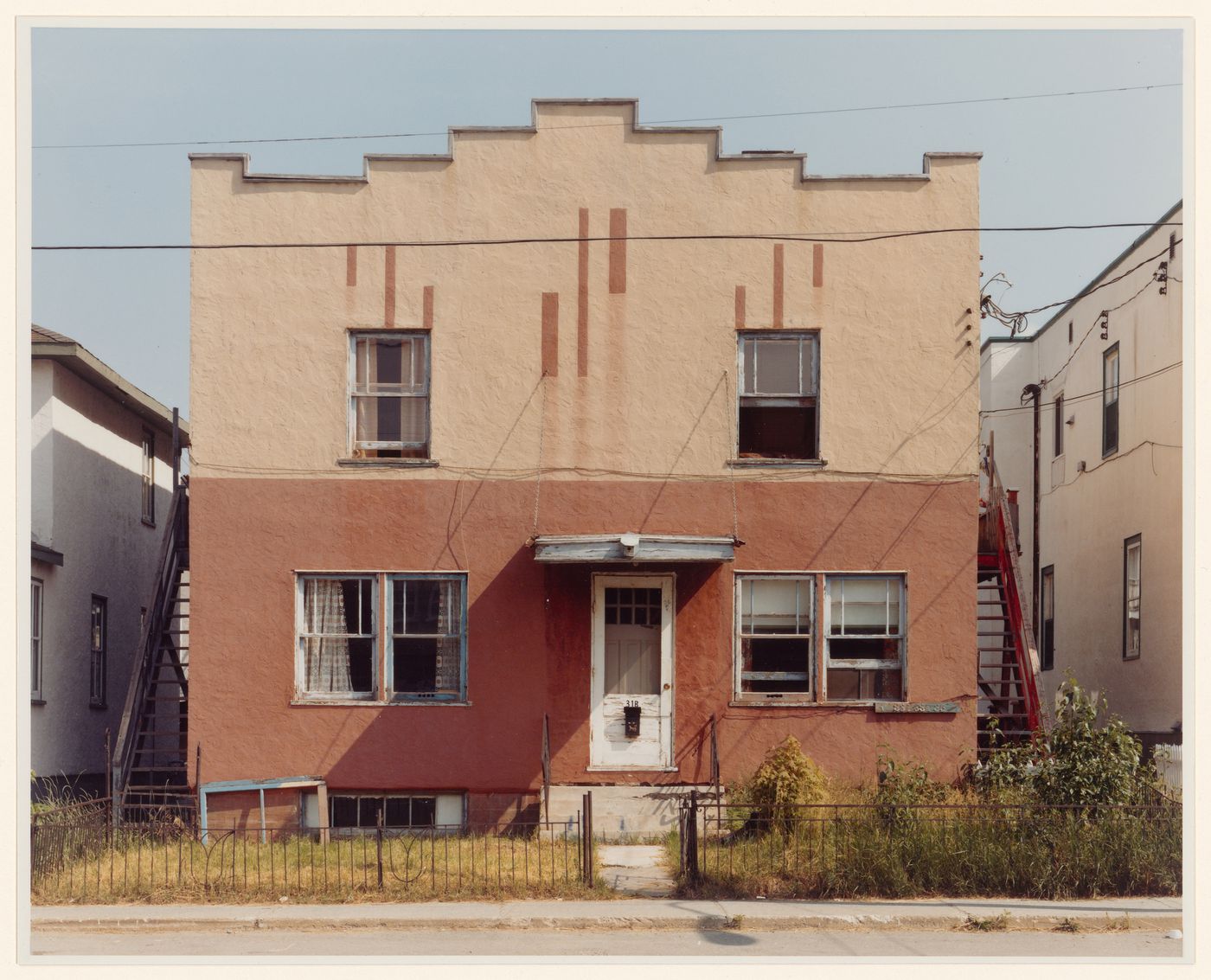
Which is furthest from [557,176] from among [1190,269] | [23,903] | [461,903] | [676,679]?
[23,903]

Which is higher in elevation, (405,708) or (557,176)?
(557,176)

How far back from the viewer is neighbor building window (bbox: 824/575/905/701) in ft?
57.6

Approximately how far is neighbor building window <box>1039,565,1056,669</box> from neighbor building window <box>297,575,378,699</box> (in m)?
13.4

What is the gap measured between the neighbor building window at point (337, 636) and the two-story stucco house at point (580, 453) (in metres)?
0.04

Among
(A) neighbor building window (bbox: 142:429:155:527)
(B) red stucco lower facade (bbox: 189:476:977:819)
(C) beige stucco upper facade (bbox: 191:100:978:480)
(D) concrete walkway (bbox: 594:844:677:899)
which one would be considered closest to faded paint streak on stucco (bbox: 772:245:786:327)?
(C) beige stucco upper facade (bbox: 191:100:978:480)

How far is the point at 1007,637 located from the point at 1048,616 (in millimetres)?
7821

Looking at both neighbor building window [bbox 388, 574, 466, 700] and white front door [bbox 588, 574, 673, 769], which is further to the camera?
neighbor building window [bbox 388, 574, 466, 700]

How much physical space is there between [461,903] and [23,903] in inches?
145

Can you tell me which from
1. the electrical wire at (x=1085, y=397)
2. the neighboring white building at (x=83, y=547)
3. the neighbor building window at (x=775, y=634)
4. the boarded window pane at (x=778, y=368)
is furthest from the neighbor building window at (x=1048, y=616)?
the neighboring white building at (x=83, y=547)

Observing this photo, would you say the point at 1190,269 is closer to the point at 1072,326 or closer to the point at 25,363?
the point at 25,363

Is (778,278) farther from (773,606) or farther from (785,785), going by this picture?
(785,785)

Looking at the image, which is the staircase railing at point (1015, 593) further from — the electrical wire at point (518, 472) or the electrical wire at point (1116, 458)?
the electrical wire at point (518, 472)

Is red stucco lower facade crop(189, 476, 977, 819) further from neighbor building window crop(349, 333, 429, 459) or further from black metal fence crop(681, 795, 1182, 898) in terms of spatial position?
black metal fence crop(681, 795, 1182, 898)

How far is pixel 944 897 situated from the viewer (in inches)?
518
